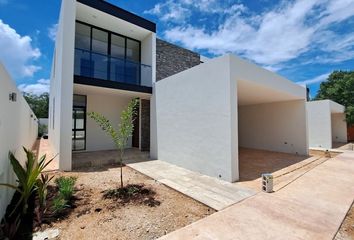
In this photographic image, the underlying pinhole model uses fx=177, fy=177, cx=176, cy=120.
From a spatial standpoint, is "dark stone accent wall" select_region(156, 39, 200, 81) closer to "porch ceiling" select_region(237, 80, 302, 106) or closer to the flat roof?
the flat roof

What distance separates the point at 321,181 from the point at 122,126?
6182 millimetres

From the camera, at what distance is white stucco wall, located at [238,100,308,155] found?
996 cm

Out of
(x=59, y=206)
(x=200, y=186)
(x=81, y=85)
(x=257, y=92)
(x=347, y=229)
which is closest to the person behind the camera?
(x=347, y=229)

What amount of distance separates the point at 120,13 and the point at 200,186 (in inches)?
335

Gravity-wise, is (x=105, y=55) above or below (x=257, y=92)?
above

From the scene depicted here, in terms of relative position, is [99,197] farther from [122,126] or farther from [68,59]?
[68,59]

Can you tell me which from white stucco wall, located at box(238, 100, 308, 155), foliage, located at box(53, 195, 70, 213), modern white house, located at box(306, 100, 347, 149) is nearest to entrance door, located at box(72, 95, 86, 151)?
foliage, located at box(53, 195, 70, 213)

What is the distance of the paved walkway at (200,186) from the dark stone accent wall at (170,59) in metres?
5.41

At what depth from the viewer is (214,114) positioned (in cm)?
580

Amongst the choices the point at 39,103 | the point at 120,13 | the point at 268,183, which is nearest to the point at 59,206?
the point at 268,183

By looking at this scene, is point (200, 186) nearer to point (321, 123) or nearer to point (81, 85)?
point (81, 85)

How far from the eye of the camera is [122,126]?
4.52 meters

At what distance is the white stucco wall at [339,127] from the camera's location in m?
18.5

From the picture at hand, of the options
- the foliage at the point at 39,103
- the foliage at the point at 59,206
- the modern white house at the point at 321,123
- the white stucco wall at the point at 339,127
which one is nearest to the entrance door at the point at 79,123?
the foliage at the point at 59,206
